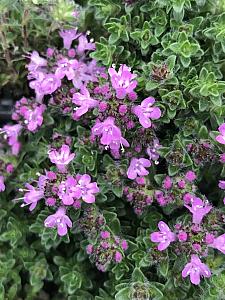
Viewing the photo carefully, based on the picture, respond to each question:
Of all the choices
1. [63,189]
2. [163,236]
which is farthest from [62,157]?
[163,236]

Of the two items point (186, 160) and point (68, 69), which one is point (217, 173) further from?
point (68, 69)

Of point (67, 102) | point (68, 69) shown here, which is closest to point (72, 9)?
point (68, 69)

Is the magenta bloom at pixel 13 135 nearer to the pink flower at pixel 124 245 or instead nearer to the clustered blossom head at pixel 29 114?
the clustered blossom head at pixel 29 114

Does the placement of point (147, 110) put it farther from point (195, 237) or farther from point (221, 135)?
point (195, 237)

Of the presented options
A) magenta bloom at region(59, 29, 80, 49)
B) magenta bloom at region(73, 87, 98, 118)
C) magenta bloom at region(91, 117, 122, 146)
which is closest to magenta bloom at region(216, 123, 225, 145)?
magenta bloom at region(91, 117, 122, 146)

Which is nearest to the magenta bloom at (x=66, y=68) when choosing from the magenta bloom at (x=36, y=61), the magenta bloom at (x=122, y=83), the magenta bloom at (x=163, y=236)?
the magenta bloom at (x=36, y=61)
